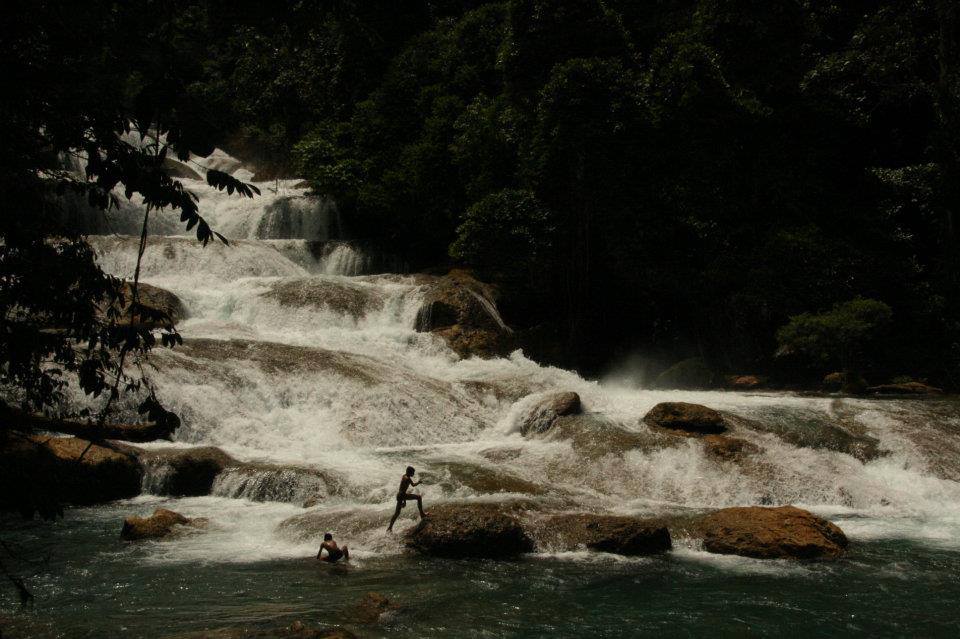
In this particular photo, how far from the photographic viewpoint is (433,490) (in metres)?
11.3

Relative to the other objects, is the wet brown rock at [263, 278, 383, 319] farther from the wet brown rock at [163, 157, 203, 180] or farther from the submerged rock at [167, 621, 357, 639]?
the wet brown rock at [163, 157, 203, 180]

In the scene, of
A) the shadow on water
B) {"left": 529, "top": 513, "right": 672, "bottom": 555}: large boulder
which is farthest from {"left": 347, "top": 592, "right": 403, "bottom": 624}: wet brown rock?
{"left": 529, "top": 513, "right": 672, "bottom": 555}: large boulder

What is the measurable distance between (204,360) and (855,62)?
18.5 meters

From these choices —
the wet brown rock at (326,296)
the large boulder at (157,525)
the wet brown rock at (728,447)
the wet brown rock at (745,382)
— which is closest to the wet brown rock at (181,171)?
the wet brown rock at (326,296)

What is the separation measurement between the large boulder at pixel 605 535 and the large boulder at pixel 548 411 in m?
5.13

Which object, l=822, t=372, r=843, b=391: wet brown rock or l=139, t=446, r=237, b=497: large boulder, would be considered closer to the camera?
l=139, t=446, r=237, b=497: large boulder

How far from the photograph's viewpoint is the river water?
23.3 ft

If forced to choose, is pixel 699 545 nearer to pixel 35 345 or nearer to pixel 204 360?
pixel 35 345

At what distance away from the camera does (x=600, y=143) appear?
22.4m

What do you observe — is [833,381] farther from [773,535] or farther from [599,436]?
[773,535]

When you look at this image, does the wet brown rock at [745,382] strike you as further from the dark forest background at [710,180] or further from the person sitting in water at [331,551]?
the person sitting in water at [331,551]

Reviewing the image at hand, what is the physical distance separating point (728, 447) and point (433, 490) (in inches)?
204

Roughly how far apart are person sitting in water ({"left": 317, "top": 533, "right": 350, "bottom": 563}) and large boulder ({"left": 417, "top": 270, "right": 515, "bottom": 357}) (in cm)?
1141

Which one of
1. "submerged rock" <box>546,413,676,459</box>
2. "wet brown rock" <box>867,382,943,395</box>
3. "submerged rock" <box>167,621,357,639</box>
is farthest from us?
"wet brown rock" <box>867,382,943,395</box>
